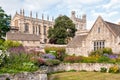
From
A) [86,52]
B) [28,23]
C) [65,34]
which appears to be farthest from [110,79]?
[28,23]

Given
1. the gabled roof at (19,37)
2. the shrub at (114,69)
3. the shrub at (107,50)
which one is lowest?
the shrub at (114,69)

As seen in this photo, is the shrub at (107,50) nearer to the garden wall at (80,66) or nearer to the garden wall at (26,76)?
the garden wall at (80,66)

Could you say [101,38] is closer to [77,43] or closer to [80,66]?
[77,43]

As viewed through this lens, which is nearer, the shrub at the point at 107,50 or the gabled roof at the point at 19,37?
the shrub at the point at 107,50

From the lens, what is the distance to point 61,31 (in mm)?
72438

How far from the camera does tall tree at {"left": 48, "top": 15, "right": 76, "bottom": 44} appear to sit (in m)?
72.2

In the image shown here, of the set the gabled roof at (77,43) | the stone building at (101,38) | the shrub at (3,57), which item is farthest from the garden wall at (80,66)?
the gabled roof at (77,43)

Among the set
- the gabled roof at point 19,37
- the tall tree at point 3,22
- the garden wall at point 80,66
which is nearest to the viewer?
the garden wall at point 80,66

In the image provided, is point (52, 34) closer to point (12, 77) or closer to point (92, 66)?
point (92, 66)

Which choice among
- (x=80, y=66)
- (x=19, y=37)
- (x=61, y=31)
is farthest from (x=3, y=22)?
(x=61, y=31)

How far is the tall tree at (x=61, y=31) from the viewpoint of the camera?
237 ft

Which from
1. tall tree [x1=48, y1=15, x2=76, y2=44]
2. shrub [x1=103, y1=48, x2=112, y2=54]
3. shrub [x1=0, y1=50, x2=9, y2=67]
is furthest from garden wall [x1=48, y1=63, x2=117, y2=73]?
tall tree [x1=48, y1=15, x2=76, y2=44]

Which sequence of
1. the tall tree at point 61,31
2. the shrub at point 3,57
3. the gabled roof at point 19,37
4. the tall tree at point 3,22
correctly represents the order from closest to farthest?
the shrub at point 3,57, the tall tree at point 3,22, the gabled roof at point 19,37, the tall tree at point 61,31

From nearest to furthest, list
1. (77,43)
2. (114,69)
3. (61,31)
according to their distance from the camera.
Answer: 1. (114,69)
2. (77,43)
3. (61,31)
